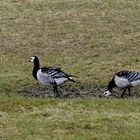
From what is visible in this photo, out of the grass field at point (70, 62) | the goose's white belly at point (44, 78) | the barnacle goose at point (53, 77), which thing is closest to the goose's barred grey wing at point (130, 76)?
the grass field at point (70, 62)

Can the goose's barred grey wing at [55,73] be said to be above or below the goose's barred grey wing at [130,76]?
above

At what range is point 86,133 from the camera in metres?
11.6

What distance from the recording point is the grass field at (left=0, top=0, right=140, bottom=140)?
12.1 metres

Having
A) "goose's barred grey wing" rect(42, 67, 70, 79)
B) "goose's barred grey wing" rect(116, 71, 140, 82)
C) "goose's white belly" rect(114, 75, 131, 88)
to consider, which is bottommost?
"goose's white belly" rect(114, 75, 131, 88)

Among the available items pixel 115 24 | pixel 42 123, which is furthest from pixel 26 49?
pixel 42 123

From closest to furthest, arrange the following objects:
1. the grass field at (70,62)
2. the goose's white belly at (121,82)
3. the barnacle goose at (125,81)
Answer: the grass field at (70,62) < the barnacle goose at (125,81) < the goose's white belly at (121,82)

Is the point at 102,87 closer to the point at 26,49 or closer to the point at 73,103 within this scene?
the point at 73,103

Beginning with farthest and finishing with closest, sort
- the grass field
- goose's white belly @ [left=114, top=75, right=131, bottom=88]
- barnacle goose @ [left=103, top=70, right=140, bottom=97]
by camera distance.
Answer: goose's white belly @ [left=114, top=75, right=131, bottom=88] < barnacle goose @ [left=103, top=70, right=140, bottom=97] < the grass field

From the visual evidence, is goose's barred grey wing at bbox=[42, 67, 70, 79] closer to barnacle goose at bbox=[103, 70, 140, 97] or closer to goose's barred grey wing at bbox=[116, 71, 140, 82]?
barnacle goose at bbox=[103, 70, 140, 97]

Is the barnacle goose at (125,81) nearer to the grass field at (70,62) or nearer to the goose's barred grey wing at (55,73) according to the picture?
the grass field at (70,62)

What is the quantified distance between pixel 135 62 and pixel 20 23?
30.4ft

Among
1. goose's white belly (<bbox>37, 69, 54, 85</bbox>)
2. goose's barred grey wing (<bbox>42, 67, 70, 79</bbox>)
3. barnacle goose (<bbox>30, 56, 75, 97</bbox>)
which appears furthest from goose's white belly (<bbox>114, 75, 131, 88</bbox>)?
goose's white belly (<bbox>37, 69, 54, 85</bbox>)

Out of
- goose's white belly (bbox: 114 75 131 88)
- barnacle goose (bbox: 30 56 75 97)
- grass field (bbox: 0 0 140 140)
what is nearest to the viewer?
grass field (bbox: 0 0 140 140)

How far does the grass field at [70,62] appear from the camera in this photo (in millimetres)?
12102
